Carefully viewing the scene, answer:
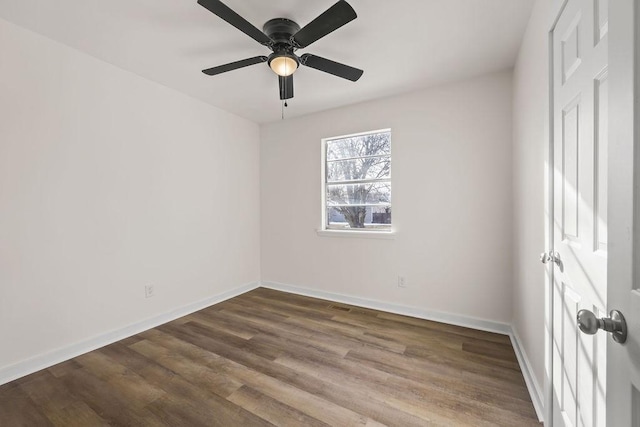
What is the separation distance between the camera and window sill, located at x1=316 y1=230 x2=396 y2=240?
308cm

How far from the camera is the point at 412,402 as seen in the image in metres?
1.65

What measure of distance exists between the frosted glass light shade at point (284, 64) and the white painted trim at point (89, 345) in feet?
8.74

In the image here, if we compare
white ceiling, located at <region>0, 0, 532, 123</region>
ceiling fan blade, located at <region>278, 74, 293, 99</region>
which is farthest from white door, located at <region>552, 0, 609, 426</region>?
ceiling fan blade, located at <region>278, 74, 293, 99</region>

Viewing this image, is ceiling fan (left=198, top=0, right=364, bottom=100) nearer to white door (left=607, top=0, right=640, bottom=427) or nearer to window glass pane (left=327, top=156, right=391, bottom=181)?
white door (left=607, top=0, right=640, bottom=427)

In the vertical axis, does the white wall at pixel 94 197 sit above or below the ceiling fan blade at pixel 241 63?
below

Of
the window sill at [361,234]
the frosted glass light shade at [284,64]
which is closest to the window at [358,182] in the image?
the window sill at [361,234]

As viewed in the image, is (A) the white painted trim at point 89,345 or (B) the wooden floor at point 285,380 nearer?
(B) the wooden floor at point 285,380

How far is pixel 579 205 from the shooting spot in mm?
990

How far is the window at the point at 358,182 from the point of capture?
10.6ft

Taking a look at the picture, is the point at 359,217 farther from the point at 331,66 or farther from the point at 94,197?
the point at 94,197

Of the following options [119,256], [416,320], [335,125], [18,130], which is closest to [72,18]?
[18,130]

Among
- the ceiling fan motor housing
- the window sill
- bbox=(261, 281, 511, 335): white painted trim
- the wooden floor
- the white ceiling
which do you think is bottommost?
the wooden floor

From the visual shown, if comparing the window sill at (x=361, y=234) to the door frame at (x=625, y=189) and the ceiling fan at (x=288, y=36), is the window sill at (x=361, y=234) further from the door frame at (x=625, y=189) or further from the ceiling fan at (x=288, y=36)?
the door frame at (x=625, y=189)

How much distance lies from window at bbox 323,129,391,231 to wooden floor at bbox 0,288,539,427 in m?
1.26
